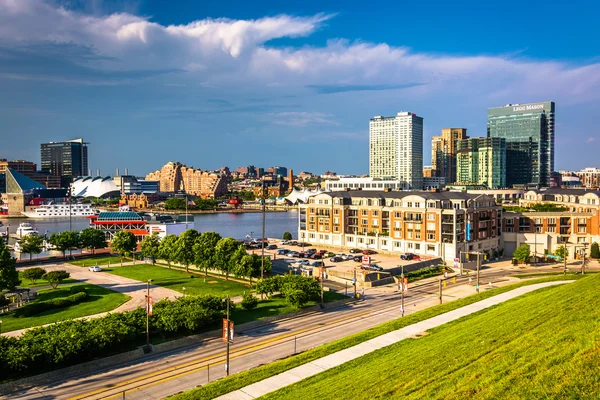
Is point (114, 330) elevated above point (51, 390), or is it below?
above

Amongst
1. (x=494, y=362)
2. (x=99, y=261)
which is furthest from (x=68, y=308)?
(x=494, y=362)

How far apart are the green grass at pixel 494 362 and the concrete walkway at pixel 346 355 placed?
1.06 m

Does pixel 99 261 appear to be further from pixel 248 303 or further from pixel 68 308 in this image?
pixel 248 303

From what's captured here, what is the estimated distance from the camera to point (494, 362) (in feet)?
64.8

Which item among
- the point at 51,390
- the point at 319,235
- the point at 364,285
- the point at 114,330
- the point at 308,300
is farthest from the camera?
the point at 319,235

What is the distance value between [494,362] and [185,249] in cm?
5041

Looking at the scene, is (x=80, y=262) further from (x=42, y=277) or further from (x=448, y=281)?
(x=448, y=281)

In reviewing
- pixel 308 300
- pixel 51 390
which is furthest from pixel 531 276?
pixel 51 390

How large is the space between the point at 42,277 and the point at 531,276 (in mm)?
61792

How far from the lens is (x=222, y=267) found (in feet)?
A: 193

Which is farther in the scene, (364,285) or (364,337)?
(364,285)

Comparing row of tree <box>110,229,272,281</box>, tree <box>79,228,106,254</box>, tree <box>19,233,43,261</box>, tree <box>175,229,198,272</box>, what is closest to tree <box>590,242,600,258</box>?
row of tree <box>110,229,272,281</box>

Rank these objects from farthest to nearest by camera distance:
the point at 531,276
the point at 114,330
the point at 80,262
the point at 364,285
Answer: the point at 80,262 → the point at 531,276 → the point at 364,285 → the point at 114,330

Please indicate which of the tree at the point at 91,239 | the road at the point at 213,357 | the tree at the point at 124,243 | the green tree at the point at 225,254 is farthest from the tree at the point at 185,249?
the road at the point at 213,357
